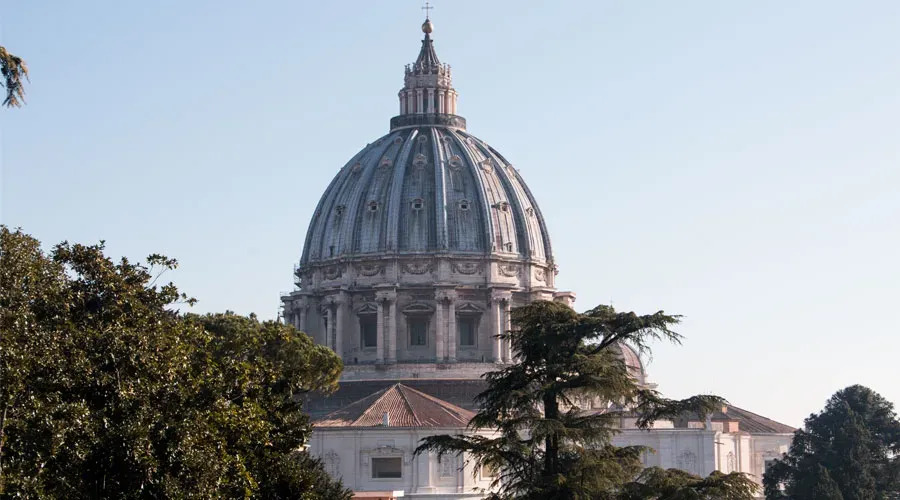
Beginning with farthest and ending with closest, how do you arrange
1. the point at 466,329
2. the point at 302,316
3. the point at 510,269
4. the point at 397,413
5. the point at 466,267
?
the point at 302,316
the point at 510,269
the point at 466,267
the point at 466,329
the point at 397,413

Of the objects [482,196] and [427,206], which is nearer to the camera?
[427,206]

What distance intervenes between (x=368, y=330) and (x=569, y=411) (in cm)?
8110

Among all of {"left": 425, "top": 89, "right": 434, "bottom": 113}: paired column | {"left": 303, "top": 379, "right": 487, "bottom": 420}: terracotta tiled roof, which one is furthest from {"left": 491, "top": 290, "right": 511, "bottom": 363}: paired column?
{"left": 425, "top": 89, "right": 434, "bottom": 113}: paired column

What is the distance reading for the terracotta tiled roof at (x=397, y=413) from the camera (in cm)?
9638

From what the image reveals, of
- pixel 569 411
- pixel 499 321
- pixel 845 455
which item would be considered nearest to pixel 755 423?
pixel 499 321

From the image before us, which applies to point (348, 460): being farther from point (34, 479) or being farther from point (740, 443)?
point (34, 479)

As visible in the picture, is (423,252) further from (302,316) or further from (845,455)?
(845,455)

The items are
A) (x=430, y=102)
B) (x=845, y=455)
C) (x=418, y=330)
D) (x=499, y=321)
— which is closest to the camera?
(x=845, y=455)

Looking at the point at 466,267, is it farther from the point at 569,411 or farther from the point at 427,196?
the point at 569,411

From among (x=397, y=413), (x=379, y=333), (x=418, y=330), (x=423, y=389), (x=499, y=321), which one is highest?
(x=499, y=321)

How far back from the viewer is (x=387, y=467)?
9531 cm

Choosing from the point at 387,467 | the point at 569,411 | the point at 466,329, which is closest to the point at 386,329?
the point at 466,329

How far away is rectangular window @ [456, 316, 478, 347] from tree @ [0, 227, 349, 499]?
83.9m

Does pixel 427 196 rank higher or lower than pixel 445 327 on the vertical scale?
higher
